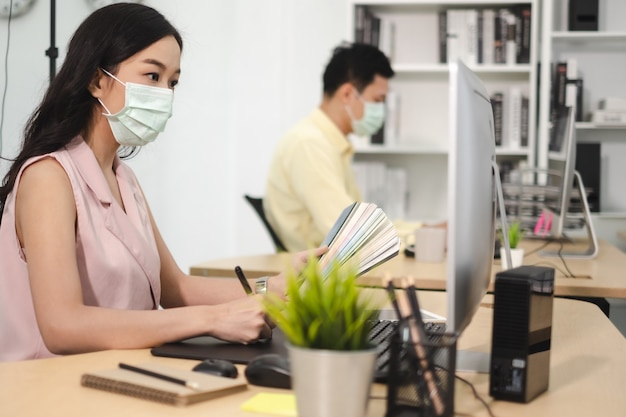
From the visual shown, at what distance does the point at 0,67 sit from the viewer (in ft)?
8.09

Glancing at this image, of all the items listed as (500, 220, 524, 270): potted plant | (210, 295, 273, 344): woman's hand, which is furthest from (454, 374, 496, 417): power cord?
(500, 220, 524, 270): potted plant

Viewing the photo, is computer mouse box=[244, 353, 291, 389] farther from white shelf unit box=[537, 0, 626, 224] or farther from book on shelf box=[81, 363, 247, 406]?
white shelf unit box=[537, 0, 626, 224]

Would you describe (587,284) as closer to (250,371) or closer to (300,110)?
(250,371)

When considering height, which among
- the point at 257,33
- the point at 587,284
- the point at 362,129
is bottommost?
the point at 587,284

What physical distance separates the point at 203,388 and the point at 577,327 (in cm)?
92

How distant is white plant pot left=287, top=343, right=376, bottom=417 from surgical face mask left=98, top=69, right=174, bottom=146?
996 millimetres

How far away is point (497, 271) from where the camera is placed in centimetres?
244

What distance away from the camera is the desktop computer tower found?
1.13 metres

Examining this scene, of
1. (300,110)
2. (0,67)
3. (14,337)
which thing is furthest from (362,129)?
(14,337)

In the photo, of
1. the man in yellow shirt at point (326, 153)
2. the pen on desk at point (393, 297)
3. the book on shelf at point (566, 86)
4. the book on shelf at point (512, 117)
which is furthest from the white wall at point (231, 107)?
the pen on desk at point (393, 297)

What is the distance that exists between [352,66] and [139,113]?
6.35ft

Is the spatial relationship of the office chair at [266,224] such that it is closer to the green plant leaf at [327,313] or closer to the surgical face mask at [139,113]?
the surgical face mask at [139,113]

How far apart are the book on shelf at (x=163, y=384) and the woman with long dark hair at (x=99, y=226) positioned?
0.24 meters

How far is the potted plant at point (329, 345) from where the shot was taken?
0.90 meters
